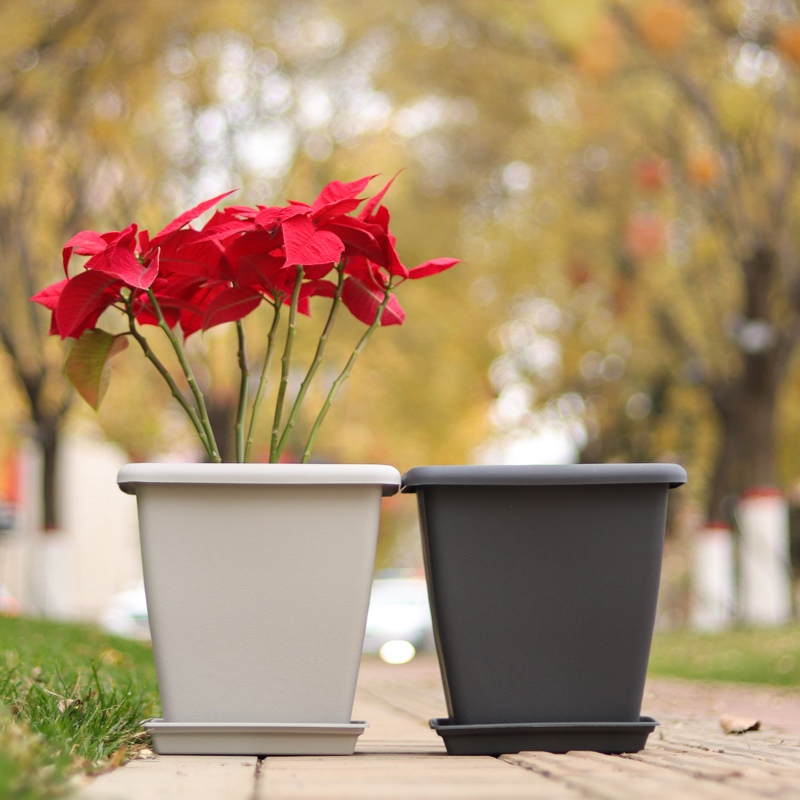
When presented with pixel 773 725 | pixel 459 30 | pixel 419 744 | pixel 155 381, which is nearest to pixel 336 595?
pixel 419 744

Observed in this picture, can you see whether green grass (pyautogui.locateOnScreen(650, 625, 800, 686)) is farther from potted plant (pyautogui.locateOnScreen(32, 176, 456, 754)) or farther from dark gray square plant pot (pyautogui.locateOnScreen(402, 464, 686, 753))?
potted plant (pyautogui.locateOnScreen(32, 176, 456, 754))

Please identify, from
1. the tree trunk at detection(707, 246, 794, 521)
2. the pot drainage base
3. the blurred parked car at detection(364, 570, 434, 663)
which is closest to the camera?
the pot drainage base

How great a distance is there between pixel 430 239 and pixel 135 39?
18.8ft

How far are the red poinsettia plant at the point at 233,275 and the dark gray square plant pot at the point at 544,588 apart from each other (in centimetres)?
53

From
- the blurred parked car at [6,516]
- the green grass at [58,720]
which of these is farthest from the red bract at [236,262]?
the blurred parked car at [6,516]

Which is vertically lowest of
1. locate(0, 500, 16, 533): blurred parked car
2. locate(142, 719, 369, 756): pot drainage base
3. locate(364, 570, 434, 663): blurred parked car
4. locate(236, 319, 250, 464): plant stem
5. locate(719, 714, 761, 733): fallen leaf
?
locate(364, 570, 434, 663): blurred parked car

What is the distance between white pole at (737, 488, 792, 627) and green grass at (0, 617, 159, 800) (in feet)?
26.1

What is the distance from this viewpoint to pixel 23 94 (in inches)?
361

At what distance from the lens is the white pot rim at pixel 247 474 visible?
2.33 metres

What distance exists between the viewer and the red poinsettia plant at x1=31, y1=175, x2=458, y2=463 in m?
2.44

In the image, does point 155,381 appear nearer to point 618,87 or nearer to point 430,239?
point 430,239

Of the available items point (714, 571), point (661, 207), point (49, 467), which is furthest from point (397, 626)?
point (661, 207)

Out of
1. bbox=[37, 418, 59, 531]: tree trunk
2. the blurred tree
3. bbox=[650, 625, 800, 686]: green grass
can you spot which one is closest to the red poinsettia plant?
bbox=[650, 625, 800, 686]: green grass

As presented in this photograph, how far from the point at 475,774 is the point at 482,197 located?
44.7ft
